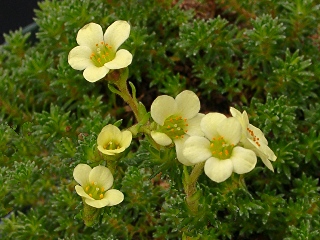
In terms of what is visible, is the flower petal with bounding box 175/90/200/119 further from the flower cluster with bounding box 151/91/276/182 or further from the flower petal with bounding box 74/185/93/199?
the flower petal with bounding box 74/185/93/199

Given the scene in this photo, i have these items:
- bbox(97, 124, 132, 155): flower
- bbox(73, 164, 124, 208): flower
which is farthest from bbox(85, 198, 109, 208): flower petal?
bbox(97, 124, 132, 155): flower

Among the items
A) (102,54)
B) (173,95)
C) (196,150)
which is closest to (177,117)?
(196,150)

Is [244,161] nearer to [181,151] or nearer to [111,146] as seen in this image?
[181,151]

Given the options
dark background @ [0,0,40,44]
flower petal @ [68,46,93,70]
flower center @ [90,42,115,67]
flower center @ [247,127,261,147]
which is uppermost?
flower petal @ [68,46,93,70]

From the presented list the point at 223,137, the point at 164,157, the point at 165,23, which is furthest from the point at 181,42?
the point at 223,137

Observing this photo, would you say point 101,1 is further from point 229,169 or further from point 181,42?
point 229,169

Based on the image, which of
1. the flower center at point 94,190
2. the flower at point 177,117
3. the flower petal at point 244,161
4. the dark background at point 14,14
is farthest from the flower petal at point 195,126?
the dark background at point 14,14

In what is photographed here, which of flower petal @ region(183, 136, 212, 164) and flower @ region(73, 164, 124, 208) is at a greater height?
flower petal @ region(183, 136, 212, 164)
